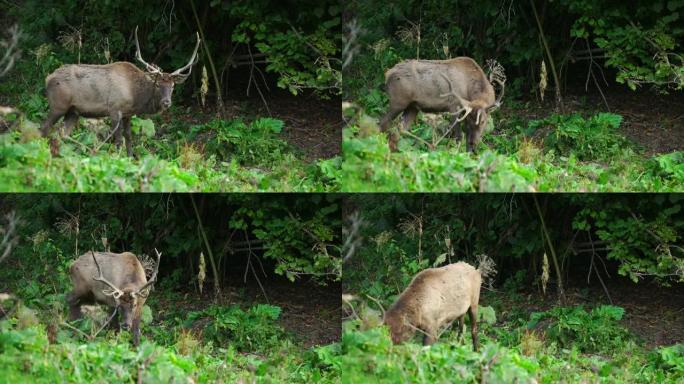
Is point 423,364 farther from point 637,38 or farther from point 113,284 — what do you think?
point 637,38

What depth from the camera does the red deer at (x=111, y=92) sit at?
12.3 metres

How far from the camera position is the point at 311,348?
1298cm

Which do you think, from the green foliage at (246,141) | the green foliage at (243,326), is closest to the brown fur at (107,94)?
the green foliage at (246,141)

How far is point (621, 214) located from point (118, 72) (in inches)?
191

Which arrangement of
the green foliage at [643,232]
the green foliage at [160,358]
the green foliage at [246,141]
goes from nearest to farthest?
the green foliage at [160,358], the green foliage at [246,141], the green foliage at [643,232]

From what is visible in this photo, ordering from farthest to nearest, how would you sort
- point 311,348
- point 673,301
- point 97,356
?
1. point 673,301
2. point 311,348
3. point 97,356

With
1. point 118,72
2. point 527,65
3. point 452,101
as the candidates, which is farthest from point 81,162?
point 527,65

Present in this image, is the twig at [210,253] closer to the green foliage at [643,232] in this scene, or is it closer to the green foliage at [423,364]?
the green foliage at [423,364]

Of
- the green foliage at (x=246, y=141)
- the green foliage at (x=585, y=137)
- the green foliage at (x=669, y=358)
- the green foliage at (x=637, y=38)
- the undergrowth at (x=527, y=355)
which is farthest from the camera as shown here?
the green foliage at (x=637, y=38)

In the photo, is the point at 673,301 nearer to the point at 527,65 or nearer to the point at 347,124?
the point at 527,65

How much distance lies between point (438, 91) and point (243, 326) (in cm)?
268

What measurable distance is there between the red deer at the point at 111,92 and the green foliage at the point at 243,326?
1.75 m

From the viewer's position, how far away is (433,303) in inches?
484

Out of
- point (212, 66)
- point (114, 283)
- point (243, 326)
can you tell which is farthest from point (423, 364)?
point (212, 66)
